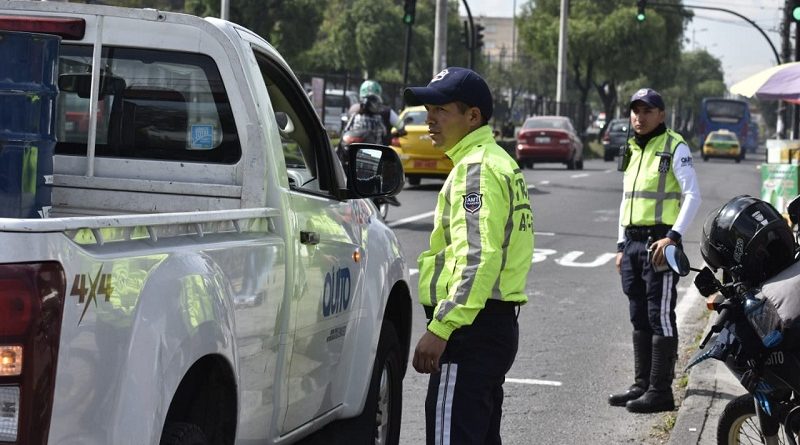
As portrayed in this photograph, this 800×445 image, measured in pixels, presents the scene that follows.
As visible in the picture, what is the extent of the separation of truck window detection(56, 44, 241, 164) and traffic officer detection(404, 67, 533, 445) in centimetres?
66

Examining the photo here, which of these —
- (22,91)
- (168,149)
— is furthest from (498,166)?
(22,91)

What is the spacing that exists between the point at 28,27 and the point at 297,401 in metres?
1.53

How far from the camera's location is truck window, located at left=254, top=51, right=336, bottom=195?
527 centimetres

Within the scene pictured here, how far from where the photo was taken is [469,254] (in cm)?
427

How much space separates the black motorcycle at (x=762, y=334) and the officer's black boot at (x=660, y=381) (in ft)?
6.92

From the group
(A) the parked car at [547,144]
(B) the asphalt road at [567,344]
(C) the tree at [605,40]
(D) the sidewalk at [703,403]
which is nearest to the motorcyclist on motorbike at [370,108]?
(B) the asphalt road at [567,344]

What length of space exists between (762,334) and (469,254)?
123cm

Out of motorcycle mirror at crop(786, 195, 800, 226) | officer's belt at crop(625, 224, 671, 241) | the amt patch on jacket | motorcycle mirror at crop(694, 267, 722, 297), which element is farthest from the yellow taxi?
the amt patch on jacket

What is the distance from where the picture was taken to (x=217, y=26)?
4609 mm

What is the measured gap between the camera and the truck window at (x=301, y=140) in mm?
5266

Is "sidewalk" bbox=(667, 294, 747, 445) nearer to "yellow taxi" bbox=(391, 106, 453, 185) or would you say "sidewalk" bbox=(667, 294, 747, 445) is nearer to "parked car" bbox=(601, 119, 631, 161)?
"yellow taxi" bbox=(391, 106, 453, 185)

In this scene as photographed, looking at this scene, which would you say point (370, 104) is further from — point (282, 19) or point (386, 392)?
point (282, 19)

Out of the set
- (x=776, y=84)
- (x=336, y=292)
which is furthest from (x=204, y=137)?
(x=776, y=84)

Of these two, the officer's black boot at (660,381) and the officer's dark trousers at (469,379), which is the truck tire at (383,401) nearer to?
the officer's dark trousers at (469,379)
